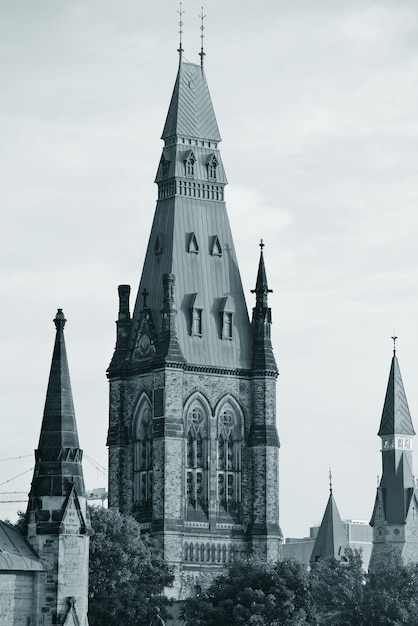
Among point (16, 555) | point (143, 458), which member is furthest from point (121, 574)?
point (16, 555)

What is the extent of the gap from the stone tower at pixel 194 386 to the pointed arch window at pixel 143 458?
7 centimetres

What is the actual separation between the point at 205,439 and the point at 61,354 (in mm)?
57071

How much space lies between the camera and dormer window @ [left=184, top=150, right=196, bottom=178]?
16488 cm

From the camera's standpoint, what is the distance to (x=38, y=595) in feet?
328

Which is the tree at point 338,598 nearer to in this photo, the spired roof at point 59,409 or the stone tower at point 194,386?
the stone tower at point 194,386

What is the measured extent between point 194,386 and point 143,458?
6.96 meters

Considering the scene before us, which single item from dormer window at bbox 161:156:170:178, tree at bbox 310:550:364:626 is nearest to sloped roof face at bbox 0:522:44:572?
tree at bbox 310:550:364:626

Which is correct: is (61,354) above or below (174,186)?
below

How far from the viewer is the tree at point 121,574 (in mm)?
134625

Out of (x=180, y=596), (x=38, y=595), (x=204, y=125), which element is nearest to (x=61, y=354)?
(x=38, y=595)

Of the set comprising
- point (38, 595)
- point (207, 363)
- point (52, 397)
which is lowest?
point (38, 595)

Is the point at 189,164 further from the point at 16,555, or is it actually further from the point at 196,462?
the point at 16,555

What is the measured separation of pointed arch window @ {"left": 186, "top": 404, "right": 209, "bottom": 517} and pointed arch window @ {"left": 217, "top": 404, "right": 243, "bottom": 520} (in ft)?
4.40

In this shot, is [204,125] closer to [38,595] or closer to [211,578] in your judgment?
[211,578]
